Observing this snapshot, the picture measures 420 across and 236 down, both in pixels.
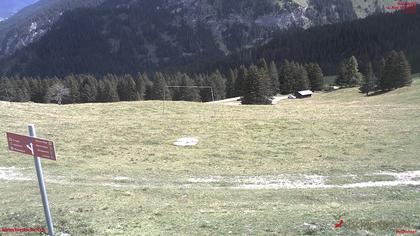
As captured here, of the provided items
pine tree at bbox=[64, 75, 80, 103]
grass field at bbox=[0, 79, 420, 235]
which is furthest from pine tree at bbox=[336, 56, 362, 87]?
pine tree at bbox=[64, 75, 80, 103]

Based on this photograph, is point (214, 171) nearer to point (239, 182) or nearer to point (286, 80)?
point (239, 182)

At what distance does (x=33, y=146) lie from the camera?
1170cm

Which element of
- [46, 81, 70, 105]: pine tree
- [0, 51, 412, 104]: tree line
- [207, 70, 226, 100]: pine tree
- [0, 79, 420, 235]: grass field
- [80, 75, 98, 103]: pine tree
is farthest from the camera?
[80, 75, 98, 103]: pine tree

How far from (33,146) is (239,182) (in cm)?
1696

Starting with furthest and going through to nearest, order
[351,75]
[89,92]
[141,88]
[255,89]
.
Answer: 1. [141,88]
2. [89,92]
3. [351,75]
4. [255,89]

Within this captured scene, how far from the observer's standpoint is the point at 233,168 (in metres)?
31.3

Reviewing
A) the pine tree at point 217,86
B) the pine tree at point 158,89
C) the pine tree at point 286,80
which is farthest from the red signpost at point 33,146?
the pine tree at point 286,80

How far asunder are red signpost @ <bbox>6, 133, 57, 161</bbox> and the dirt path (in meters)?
13.9

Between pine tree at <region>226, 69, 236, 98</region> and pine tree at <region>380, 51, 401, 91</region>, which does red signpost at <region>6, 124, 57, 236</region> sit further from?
pine tree at <region>226, 69, 236, 98</region>

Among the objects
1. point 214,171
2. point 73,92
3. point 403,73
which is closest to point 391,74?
point 403,73

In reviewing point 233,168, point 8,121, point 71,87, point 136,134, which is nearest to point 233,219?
point 233,168

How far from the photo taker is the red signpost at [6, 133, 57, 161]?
11.5 m

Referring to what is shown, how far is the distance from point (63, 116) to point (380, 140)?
34506mm

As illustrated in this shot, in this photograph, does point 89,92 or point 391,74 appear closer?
point 391,74
